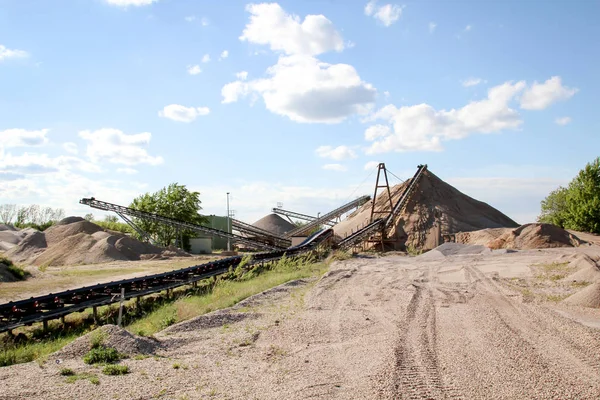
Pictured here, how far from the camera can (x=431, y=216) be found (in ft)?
153

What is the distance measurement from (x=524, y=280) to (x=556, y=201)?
170 feet

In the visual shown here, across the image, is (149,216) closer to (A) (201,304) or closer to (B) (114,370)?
(A) (201,304)

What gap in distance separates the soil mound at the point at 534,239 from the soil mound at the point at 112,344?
33033 millimetres

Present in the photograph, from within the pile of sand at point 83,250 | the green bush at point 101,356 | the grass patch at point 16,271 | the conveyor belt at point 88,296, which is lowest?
the green bush at point 101,356

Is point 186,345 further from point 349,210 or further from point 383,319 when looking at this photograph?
point 349,210

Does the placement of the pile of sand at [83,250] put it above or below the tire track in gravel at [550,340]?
above

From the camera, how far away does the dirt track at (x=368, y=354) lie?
691 cm

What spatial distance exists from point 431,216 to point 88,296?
35744 mm

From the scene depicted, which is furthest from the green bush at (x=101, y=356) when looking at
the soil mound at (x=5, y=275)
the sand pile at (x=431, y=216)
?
the sand pile at (x=431, y=216)

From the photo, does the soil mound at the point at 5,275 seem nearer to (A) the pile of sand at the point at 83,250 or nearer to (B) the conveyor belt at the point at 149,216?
(A) the pile of sand at the point at 83,250

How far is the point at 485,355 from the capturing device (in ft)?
28.3

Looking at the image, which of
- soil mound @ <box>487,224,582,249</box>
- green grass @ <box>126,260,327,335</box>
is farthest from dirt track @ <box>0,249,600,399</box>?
soil mound @ <box>487,224,582,249</box>

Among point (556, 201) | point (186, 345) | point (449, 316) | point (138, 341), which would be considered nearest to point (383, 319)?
point (449, 316)

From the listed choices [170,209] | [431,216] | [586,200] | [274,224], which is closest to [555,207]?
[586,200]
